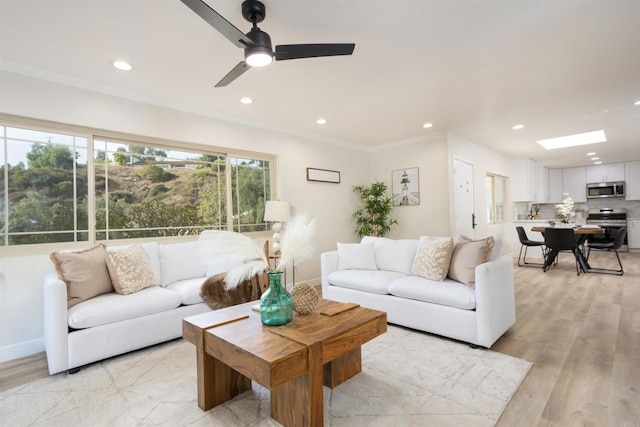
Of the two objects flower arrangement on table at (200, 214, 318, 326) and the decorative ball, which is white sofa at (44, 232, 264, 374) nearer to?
flower arrangement on table at (200, 214, 318, 326)

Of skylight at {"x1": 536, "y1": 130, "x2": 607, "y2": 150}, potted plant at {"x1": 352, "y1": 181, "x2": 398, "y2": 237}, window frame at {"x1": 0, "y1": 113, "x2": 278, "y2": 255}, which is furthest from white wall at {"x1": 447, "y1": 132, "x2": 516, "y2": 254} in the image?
window frame at {"x1": 0, "y1": 113, "x2": 278, "y2": 255}

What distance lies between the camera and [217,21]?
65.2 inches

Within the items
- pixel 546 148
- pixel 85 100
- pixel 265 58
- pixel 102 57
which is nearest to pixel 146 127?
pixel 85 100

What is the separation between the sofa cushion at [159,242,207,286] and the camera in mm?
3170

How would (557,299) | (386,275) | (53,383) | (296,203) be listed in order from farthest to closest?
(296,203) < (557,299) < (386,275) < (53,383)

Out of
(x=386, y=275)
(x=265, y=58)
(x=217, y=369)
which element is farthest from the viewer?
(x=386, y=275)

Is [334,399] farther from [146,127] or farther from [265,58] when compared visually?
[146,127]

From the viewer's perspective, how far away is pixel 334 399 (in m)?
1.85

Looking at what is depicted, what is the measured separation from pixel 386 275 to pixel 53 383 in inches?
112

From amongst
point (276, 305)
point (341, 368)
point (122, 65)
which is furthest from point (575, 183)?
point (122, 65)

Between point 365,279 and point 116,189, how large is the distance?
2.84m

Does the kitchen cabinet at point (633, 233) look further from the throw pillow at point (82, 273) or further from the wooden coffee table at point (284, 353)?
the throw pillow at point (82, 273)

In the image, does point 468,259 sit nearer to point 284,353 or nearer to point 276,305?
point 276,305

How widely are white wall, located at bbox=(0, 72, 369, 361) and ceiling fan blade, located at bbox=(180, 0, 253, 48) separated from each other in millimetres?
2040
